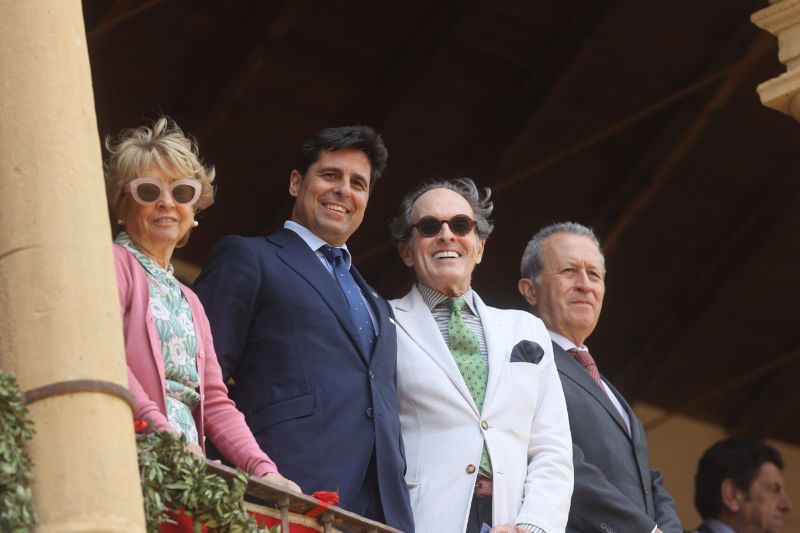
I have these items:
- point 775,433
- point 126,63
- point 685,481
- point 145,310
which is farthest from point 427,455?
point 775,433

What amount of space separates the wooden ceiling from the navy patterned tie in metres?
4.91

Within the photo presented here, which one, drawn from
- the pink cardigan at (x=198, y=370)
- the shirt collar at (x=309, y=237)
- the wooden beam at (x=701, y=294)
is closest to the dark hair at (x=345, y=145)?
the shirt collar at (x=309, y=237)

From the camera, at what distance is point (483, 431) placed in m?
5.41

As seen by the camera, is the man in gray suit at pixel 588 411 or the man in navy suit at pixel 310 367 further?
the man in gray suit at pixel 588 411

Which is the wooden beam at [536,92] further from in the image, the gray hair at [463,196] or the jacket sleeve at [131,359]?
the jacket sleeve at [131,359]

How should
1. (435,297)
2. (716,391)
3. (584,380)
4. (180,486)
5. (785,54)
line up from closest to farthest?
(180,486) → (435,297) → (584,380) → (785,54) → (716,391)

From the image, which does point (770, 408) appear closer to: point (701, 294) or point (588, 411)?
Answer: point (701, 294)

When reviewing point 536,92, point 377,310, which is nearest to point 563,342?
point 377,310

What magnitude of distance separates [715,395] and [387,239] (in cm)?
307

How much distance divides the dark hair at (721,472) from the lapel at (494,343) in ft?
7.12

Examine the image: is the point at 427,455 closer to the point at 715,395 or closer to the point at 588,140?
the point at 588,140

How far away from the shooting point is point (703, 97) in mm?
11859

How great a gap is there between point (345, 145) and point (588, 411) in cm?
118

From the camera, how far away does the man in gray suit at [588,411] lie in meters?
5.65
